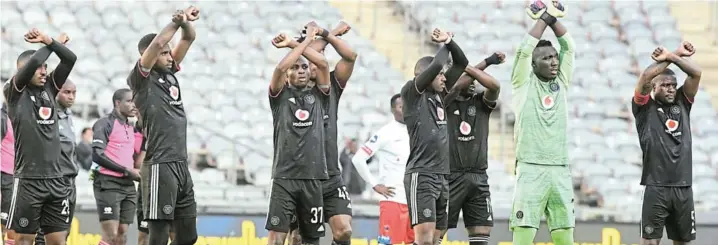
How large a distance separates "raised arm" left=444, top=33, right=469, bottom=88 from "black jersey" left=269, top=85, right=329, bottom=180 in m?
1.49

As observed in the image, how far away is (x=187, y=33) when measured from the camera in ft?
36.3

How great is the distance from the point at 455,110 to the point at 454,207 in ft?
3.28

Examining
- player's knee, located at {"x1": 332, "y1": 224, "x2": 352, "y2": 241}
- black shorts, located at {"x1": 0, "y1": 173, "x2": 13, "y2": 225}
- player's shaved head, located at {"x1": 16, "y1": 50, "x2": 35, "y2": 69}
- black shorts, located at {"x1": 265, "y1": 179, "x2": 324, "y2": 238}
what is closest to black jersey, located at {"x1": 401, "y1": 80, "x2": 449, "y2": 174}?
player's knee, located at {"x1": 332, "y1": 224, "x2": 352, "y2": 241}

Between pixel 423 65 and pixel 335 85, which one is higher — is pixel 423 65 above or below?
above

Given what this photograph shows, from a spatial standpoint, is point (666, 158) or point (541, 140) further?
point (666, 158)

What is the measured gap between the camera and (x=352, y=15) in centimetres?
2230

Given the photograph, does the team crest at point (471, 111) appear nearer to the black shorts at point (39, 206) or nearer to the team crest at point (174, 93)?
the team crest at point (174, 93)

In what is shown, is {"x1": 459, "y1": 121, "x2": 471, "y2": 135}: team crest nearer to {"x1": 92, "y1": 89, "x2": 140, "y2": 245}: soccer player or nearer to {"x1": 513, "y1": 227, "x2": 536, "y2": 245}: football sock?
{"x1": 513, "y1": 227, "x2": 536, "y2": 245}: football sock

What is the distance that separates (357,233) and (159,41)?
640 centimetres

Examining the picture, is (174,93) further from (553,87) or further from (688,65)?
(688,65)

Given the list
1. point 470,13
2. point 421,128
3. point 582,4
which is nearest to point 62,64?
point 421,128

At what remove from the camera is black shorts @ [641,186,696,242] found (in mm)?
12438

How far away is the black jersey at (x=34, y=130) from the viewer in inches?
459

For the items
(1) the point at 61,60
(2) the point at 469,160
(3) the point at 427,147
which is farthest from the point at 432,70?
(1) the point at 61,60
